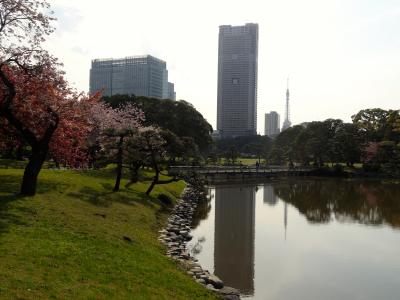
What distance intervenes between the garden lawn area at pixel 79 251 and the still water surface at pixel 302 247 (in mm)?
3257

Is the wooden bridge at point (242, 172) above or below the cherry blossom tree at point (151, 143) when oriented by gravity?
below

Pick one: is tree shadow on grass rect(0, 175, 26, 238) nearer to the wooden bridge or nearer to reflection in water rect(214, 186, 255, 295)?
reflection in water rect(214, 186, 255, 295)

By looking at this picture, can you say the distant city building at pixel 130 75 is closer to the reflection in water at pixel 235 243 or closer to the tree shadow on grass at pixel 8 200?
the reflection in water at pixel 235 243

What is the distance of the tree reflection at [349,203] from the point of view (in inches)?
1207

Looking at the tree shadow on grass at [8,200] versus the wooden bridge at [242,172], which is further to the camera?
the wooden bridge at [242,172]

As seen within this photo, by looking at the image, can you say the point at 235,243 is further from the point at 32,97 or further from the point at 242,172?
the point at 242,172

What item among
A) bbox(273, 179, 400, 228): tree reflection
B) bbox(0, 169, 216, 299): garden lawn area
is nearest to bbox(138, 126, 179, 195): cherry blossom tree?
bbox(0, 169, 216, 299): garden lawn area

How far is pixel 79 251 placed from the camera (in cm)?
1196

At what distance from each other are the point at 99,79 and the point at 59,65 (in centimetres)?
14379

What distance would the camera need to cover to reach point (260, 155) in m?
133

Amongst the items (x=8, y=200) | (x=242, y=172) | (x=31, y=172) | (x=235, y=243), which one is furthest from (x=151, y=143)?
(x=242, y=172)

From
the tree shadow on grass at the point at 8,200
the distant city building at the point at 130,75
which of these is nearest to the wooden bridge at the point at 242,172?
the tree shadow on grass at the point at 8,200

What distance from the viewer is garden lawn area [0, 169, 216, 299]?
9367mm

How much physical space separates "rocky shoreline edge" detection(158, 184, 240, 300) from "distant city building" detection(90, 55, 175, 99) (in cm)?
12375
